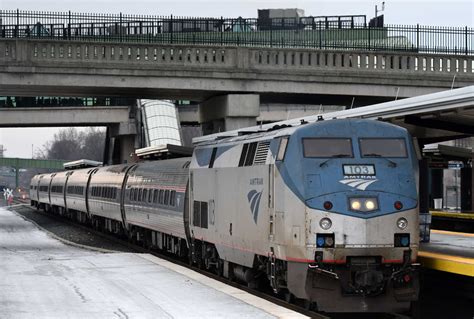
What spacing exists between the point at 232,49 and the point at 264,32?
1631cm

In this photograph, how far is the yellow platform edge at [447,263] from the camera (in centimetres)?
1396

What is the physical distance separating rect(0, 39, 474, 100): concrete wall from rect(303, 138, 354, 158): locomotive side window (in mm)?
18748

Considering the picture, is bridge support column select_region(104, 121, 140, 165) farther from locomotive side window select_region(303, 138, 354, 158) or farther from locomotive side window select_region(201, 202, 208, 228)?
locomotive side window select_region(303, 138, 354, 158)

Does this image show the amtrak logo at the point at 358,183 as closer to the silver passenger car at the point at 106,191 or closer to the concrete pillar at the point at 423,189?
the concrete pillar at the point at 423,189

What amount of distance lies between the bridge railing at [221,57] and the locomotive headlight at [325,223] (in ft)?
65.1

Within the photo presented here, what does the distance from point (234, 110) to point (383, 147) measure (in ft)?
61.9

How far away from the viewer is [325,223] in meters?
14.3

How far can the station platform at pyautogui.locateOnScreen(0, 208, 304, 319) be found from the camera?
44.4 feet

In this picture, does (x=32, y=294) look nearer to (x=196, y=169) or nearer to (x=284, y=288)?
(x=284, y=288)

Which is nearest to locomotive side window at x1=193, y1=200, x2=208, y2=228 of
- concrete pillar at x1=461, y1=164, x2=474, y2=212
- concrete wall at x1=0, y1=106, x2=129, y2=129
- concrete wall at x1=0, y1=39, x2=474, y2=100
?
concrete wall at x1=0, y1=39, x2=474, y2=100

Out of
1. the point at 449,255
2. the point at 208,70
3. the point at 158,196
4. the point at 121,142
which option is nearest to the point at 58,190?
the point at 121,142

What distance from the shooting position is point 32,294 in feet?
51.5

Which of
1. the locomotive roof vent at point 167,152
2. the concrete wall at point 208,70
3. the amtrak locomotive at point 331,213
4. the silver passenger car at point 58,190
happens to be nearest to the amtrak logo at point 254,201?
the amtrak locomotive at point 331,213

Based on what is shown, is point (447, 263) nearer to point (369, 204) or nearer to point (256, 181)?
point (369, 204)
